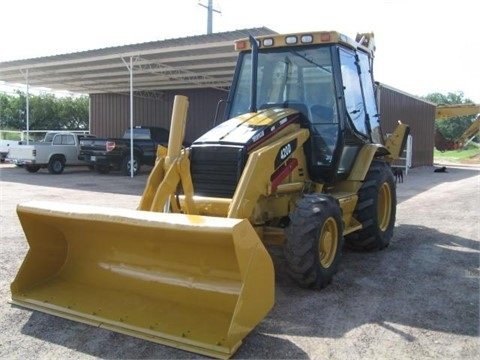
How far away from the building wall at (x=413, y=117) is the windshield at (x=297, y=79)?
49.9ft

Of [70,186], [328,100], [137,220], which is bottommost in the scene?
[70,186]

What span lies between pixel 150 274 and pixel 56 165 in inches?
612

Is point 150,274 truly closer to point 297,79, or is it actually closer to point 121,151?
point 297,79

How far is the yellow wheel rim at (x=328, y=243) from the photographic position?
15.9 ft

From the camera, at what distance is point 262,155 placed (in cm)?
468

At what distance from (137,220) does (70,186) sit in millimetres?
11302

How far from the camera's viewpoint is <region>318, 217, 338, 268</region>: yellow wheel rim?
4846 millimetres

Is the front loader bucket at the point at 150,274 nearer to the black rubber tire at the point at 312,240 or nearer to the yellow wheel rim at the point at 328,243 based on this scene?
the black rubber tire at the point at 312,240

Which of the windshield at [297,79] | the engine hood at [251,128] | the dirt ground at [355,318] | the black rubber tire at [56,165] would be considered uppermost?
the windshield at [297,79]

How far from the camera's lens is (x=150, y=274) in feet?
14.3

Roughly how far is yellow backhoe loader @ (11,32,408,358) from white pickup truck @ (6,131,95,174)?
13.9 m

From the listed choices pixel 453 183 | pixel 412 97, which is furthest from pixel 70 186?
pixel 412 97

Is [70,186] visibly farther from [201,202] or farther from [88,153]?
[201,202]

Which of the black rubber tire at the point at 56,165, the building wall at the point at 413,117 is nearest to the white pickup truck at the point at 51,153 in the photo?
the black rubber tire at the point at 56,165
